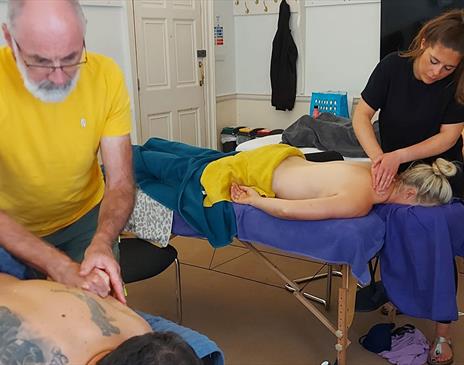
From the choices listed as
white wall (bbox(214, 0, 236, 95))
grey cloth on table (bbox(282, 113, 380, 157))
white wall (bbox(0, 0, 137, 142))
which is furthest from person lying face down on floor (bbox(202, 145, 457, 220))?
white wall (bbox(214, 0, 236, 95))

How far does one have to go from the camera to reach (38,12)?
3.71ft

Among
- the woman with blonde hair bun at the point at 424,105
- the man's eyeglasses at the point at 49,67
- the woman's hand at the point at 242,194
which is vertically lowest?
the woman's hand at the point at 242,194

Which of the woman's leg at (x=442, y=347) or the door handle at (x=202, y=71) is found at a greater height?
the door handle at (x=202, y=71)

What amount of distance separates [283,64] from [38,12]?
146 inches

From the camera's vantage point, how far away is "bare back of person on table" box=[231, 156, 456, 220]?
6.59 ft

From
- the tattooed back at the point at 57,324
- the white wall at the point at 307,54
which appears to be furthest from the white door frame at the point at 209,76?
the tattooed back at the point at 57,324

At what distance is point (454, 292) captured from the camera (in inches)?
77.9

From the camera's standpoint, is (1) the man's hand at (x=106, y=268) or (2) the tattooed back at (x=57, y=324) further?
(1) the man's hand at (x=106, y=268)

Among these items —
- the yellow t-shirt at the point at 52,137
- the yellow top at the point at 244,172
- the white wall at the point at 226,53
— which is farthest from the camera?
the white wall at the point at 226,53

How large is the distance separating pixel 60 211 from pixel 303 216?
887 millimetres

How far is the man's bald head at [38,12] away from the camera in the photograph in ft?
3.72

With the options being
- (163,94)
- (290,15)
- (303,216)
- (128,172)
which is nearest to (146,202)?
(303,216)

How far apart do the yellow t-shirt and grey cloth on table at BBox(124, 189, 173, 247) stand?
774mm

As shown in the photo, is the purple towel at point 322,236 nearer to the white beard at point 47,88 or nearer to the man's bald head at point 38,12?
the white beard at point 47,88
